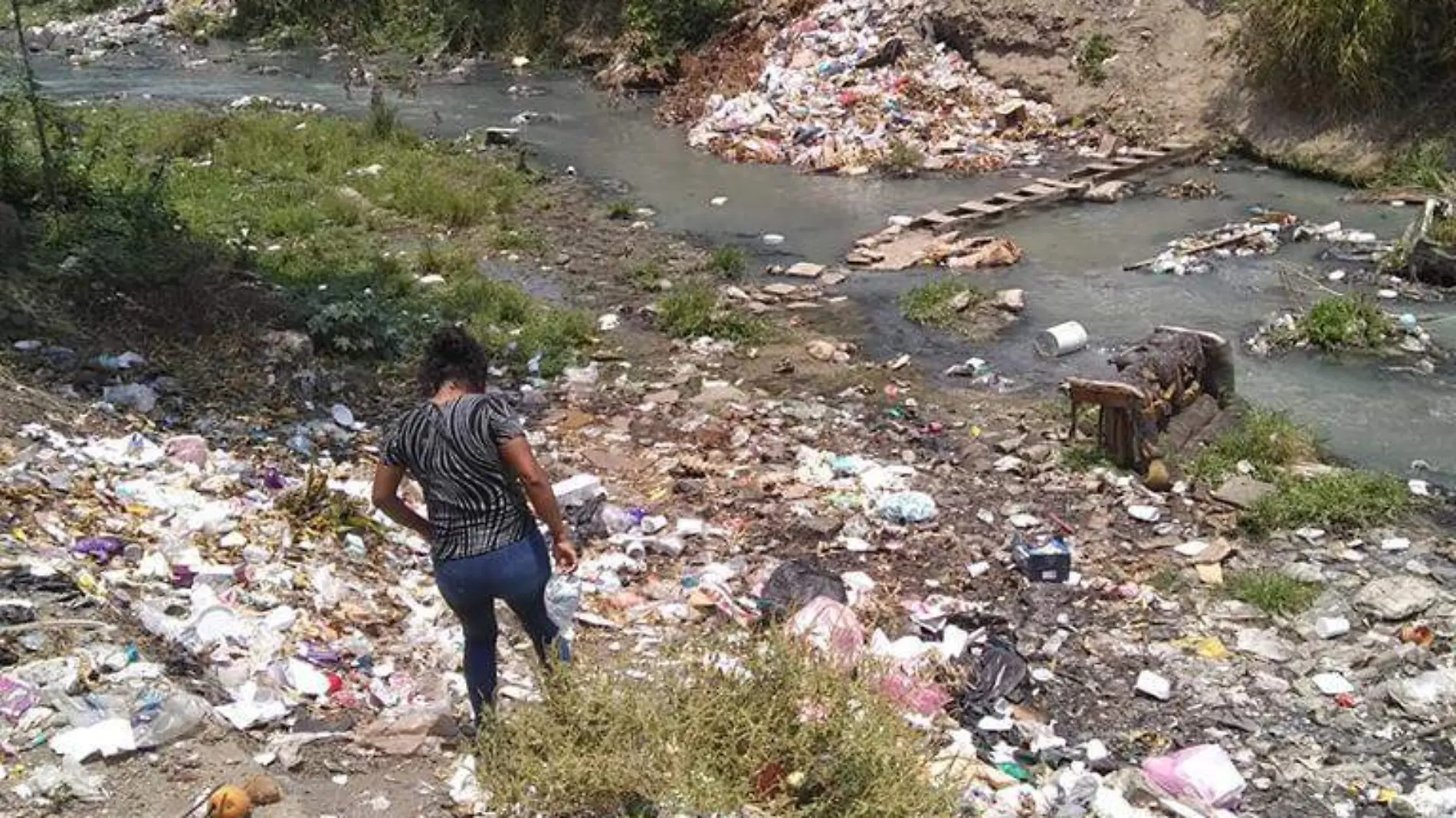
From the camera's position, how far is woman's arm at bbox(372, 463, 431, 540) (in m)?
3.34

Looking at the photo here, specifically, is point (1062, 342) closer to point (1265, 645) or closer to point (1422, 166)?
point (1265, 645)

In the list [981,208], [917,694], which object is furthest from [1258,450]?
[981,208]

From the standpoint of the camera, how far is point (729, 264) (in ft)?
30.0

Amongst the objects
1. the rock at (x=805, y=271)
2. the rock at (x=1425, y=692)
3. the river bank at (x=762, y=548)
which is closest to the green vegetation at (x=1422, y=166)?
the river bank at (x=762, y=548)

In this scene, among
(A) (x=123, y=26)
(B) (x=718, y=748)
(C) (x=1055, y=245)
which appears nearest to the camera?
(B) (x=718, y=748)

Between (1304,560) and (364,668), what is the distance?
3575 millimetres

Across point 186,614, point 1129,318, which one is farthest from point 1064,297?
point 186,614

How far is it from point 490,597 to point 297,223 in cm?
717

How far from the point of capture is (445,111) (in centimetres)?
1606

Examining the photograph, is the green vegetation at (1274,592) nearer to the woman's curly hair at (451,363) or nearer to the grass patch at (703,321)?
the woman's curly hair at (451,363)

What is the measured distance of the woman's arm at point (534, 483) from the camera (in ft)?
10.4

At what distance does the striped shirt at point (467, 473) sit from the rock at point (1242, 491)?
3424 mm

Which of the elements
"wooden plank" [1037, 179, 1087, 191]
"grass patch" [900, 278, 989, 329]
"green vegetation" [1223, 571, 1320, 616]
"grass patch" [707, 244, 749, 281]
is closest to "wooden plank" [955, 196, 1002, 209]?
"wooden plank" [1037, 179, 1087, 191]

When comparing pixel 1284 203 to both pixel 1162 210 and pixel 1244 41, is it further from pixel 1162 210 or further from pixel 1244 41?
pixel 1244 41
